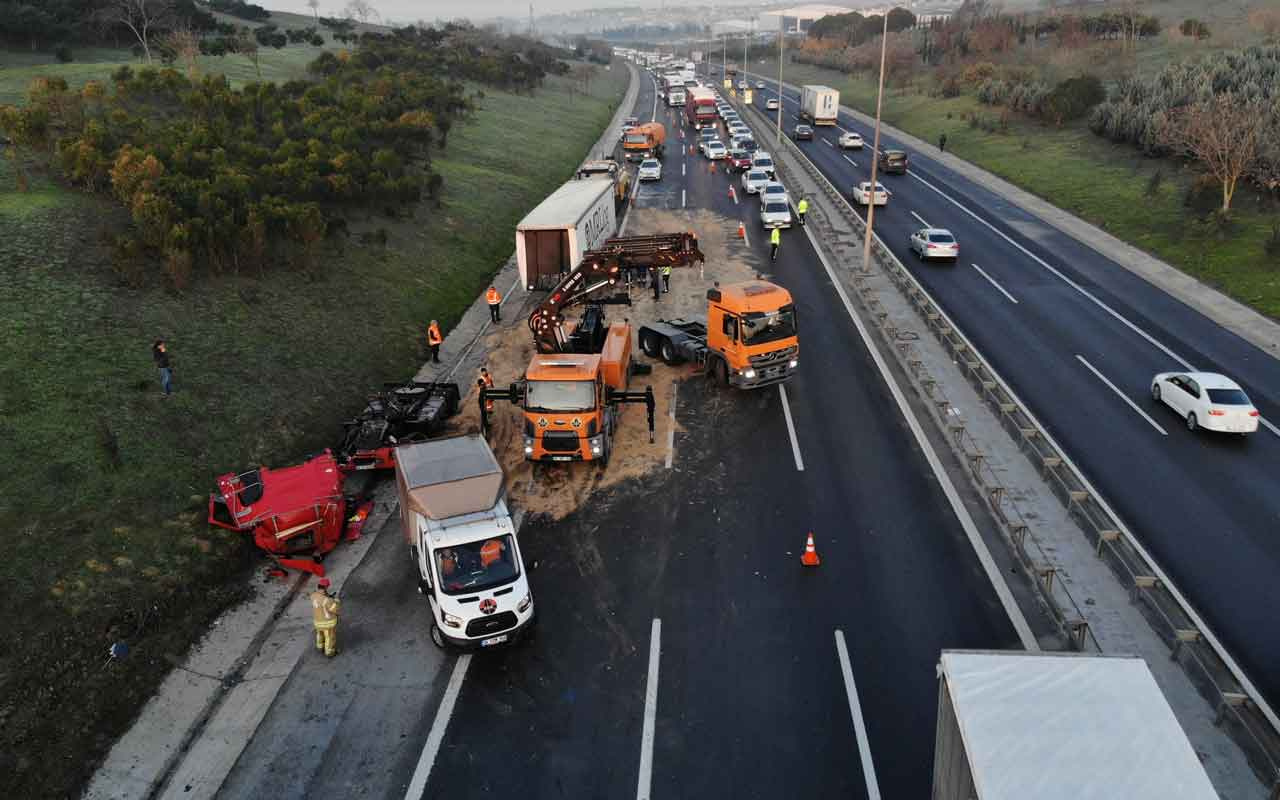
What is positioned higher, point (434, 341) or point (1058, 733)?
point (1058, 733)

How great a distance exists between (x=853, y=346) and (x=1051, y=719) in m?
19.7

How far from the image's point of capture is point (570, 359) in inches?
792

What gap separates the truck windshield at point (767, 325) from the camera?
73.5 ft

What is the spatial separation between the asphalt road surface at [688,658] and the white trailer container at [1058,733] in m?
3.29

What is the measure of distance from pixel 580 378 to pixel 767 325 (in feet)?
20.6

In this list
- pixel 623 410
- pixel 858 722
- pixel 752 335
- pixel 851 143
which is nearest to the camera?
pixel 858 722

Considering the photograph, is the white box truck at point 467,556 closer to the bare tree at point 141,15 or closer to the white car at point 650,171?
the white car at point 650,171

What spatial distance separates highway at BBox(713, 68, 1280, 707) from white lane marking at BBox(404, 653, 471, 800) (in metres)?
12.6

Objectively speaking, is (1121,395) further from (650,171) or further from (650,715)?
(650,171)

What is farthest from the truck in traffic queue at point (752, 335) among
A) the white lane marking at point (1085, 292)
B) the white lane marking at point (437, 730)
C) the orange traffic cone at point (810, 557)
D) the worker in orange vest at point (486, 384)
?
the white lane marking at point (1085, 292)

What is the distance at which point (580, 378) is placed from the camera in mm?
19094

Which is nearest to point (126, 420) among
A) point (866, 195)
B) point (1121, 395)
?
point (1121, 395)

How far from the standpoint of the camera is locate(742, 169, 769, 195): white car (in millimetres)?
49938

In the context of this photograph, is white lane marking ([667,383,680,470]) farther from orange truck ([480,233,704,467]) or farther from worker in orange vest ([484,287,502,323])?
worker in orange vest ([484,287,502,323])
